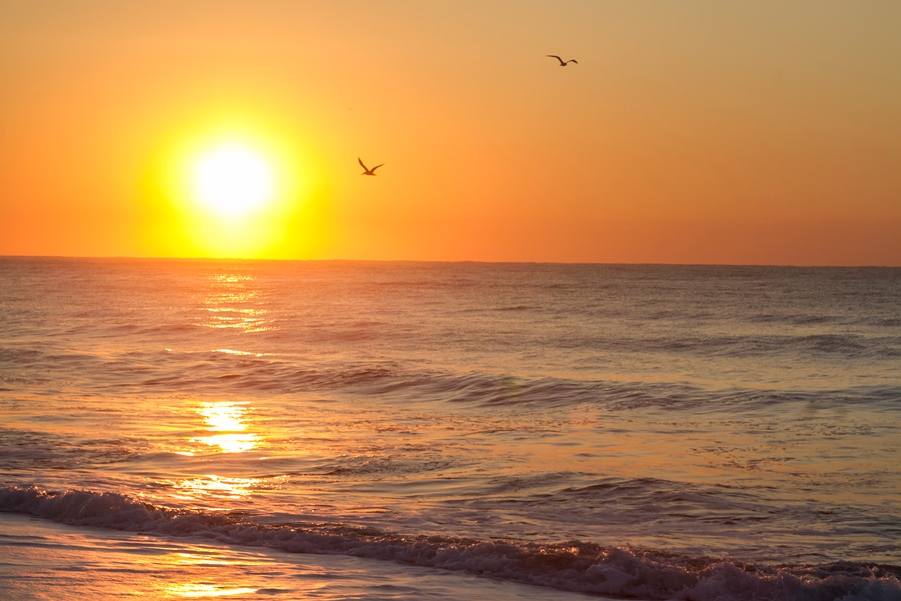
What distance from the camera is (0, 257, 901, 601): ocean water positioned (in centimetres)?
956

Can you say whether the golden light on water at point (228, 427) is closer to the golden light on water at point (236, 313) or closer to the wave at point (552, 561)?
the wave at point (552, 561)

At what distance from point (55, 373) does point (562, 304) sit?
45162 millimetres

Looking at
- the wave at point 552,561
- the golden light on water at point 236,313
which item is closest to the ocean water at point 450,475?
the wave at point 552,561

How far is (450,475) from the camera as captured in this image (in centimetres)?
1395

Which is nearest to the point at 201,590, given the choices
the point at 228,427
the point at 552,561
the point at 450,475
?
the point at 552,561

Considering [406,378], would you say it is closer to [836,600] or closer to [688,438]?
[688,438]

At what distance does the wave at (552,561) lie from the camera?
9.24 metres

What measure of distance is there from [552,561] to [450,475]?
4163 mm

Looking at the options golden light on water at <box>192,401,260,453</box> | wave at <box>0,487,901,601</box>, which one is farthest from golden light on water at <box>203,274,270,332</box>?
wave at <box>0,487,901,601</box>

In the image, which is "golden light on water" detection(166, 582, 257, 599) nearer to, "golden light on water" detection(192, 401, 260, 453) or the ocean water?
the ocean water

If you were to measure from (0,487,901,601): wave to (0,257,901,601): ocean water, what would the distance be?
0.08 feet

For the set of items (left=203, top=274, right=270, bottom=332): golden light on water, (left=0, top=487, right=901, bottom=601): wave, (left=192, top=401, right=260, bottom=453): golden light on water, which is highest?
(left=203, top=274, right=270, bottom=332): golden light on water

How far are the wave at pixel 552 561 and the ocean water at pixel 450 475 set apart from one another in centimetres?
3

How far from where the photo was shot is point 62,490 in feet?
40.8
